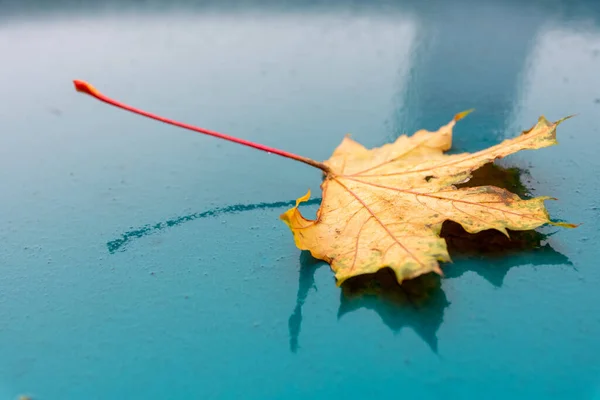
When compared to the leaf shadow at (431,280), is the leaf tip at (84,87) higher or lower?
higher

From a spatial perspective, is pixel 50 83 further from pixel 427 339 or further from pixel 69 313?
pixel 427 339

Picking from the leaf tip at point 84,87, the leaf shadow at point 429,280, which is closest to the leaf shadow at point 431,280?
the leaf shadow at point 429,280

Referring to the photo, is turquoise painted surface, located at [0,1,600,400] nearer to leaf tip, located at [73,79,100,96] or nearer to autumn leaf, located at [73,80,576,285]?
autumn leaf, located at [73,80,576,285]

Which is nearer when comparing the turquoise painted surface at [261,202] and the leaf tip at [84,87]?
the turquoise painted surface at [261,202]

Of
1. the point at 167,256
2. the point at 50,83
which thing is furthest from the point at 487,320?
the point at 50,83

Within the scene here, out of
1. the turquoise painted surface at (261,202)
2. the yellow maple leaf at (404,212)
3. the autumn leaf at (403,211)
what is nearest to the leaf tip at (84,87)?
the autumn leaf at (403,211)

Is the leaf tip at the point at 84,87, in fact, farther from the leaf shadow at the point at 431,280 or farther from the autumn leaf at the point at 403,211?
the leaf shadow at the point at 431,280

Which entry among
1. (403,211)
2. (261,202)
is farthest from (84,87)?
(403,211)
